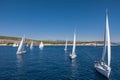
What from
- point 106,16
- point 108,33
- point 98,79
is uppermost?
point 106,16

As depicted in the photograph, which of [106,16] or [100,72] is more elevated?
[106,16]

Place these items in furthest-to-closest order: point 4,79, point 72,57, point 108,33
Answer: point 72,57, point 108,33, point 4,79

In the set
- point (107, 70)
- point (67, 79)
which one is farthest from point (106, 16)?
point (67, 79)

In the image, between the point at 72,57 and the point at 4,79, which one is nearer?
the point at 4,79

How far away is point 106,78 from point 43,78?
1731 cm

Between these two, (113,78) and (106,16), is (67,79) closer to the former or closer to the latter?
(113,78)

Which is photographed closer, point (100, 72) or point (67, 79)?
point (67, 79)

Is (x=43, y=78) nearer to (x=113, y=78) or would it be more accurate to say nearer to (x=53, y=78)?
(x=53, y=78)

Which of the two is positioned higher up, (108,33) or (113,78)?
(108,33)

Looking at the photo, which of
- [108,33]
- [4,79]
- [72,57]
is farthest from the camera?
[72,57]

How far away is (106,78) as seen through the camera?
42.7m

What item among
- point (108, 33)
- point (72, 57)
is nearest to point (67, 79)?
point (108, 33)

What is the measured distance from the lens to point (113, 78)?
141 ft

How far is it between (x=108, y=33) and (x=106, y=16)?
19.2ft
